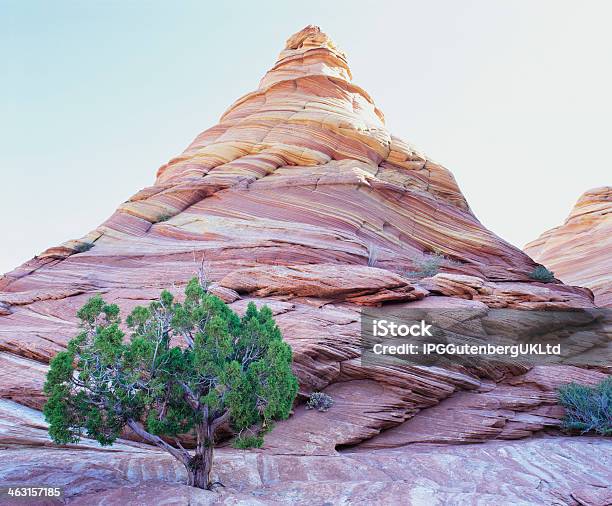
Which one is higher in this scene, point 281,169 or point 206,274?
point 281,169

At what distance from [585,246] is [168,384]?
130ft

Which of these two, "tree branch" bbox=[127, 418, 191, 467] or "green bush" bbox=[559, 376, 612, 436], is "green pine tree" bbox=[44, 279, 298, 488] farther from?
"green bush" bbox=[559, 376, 612, 436]

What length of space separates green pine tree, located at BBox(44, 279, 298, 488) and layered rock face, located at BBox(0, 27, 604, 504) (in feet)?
4.85

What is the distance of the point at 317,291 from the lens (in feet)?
58.4

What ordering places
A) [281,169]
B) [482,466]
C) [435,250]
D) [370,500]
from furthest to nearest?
[281,169]
[435,250]
[482,466]
[370,500]

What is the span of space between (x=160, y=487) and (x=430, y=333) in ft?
34.6

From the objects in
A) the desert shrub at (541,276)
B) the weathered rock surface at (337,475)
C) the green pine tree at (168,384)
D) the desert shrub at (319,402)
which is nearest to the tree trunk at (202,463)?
the green pine tree at (168,384)

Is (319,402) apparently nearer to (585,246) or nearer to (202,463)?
(202,463)

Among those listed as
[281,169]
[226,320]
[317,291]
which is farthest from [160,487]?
[281,169]

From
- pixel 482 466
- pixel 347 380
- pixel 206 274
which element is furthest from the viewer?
pixel 206 274

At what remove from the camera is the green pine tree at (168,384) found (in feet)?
32.1

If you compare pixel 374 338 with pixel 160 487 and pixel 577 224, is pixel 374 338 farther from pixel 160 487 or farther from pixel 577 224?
pixel 577 224

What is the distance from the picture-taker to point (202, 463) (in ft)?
33.8

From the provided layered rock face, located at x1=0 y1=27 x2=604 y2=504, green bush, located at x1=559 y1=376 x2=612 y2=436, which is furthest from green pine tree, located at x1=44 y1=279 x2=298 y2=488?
green bush, located at x1=559 y1=376 x2=612 y2=436
